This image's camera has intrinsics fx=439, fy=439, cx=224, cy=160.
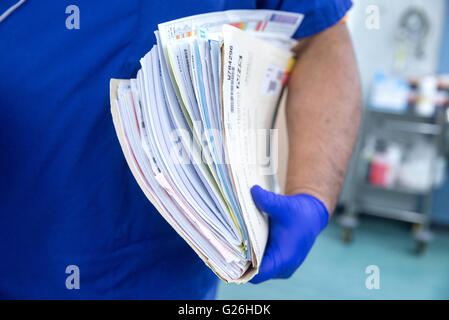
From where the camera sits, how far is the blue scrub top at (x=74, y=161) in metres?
0.62

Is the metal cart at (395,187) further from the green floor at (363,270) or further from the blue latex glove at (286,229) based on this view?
the blue latex glove at (286,229)

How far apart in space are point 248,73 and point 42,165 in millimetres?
332

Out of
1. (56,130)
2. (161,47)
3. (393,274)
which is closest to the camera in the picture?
(161,47)

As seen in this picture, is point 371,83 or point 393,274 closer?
point 393,274

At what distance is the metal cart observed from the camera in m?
3.24

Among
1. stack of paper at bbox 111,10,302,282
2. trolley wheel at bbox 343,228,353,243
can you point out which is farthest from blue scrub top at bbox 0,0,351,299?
trolley wheel at bbox 343,228,353,243

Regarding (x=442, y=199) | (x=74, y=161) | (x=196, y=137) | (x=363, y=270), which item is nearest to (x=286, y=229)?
(x=196, y=137)

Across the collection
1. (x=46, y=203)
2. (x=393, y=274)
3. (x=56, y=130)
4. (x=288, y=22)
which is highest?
(x=288, y=22)

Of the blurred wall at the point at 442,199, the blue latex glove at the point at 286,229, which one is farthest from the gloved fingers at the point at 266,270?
the blurred wall at the point at 442,199

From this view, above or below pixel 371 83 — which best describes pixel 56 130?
below

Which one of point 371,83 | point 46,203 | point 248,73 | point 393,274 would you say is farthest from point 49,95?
point 371,83

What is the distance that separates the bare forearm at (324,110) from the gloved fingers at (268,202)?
13 centimetres

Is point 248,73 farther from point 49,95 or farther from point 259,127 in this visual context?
point 49,95
